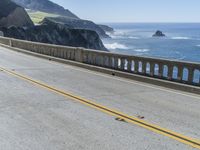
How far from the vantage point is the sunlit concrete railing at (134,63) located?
1070 cm

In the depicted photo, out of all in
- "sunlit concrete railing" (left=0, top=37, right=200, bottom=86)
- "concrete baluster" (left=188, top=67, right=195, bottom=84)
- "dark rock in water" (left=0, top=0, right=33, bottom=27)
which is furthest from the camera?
"dark rock in water" (left=0, top=0, right=33, bottom=27)

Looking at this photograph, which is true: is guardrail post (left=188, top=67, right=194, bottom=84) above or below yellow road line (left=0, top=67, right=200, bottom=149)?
above

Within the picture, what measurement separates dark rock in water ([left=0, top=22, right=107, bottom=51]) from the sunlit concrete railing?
68614 millimetres

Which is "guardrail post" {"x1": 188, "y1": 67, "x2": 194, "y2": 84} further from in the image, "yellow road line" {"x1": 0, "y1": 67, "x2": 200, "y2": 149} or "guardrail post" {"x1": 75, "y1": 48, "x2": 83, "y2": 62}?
"guardrail post" {"x1": 75, "y1": 48, "x2": 83, "y2": 62}

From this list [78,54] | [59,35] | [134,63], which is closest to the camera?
[134,63]

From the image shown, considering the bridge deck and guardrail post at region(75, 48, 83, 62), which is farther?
guardrail post at region(75, 48, 83, 62)

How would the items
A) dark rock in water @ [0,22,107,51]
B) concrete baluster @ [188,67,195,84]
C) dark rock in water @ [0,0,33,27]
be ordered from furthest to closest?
dark rock in water @ [0,0,33,27] < dark rock in water @ [0,22,107,51] < concrete baluster @ [188,67,195,84]

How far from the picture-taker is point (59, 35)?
91875mm

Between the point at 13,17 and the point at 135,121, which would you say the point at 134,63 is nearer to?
the point at 135,121

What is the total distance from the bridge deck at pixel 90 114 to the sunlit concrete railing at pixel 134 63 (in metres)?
0.65

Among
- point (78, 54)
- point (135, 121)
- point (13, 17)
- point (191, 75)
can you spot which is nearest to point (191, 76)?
point (191, 75)

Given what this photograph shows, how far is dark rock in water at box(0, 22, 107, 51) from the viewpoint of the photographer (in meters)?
87.1

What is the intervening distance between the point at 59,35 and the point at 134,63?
8102 centimetres

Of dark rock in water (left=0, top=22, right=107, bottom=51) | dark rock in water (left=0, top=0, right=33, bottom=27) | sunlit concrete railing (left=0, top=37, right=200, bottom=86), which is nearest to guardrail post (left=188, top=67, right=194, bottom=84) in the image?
sunlit concrete railing (left=0, top=37, right=200, bottom=86)
